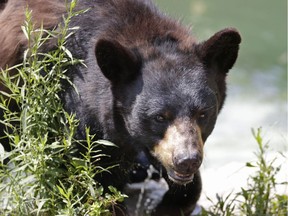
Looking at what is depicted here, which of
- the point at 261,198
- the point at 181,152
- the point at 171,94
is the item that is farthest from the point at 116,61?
→ the point at 261,198

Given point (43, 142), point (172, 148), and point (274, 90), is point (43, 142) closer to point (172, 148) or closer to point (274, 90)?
point (172, 148)

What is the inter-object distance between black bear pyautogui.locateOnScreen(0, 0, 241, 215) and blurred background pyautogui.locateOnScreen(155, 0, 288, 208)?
5.51ft

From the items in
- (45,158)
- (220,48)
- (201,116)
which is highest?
(220,48)

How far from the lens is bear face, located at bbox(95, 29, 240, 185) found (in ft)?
18.7

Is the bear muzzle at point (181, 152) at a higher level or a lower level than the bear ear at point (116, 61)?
lower

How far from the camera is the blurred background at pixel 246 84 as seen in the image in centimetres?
916

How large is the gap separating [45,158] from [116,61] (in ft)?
2.83

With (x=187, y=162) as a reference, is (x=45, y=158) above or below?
below

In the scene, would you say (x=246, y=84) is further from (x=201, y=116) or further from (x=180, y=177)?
(x=180, y=177)

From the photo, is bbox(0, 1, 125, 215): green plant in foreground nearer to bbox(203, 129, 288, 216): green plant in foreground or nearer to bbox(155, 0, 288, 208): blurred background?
bbox(203, 129, 288, 216): green plant in foreground

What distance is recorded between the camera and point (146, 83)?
5930 mm

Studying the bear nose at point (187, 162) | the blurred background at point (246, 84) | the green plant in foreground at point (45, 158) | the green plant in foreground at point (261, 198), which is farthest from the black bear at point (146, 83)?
the blurred background at point (246, 84)

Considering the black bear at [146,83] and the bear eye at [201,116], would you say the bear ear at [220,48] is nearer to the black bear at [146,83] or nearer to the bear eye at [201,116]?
the black bear at [146,83]

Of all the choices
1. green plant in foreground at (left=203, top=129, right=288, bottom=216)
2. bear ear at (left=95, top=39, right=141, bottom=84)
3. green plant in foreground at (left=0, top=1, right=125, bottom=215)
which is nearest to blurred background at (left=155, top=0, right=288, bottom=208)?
green plant in foreground at (left=203, top=129, right=288, bottom=216)
